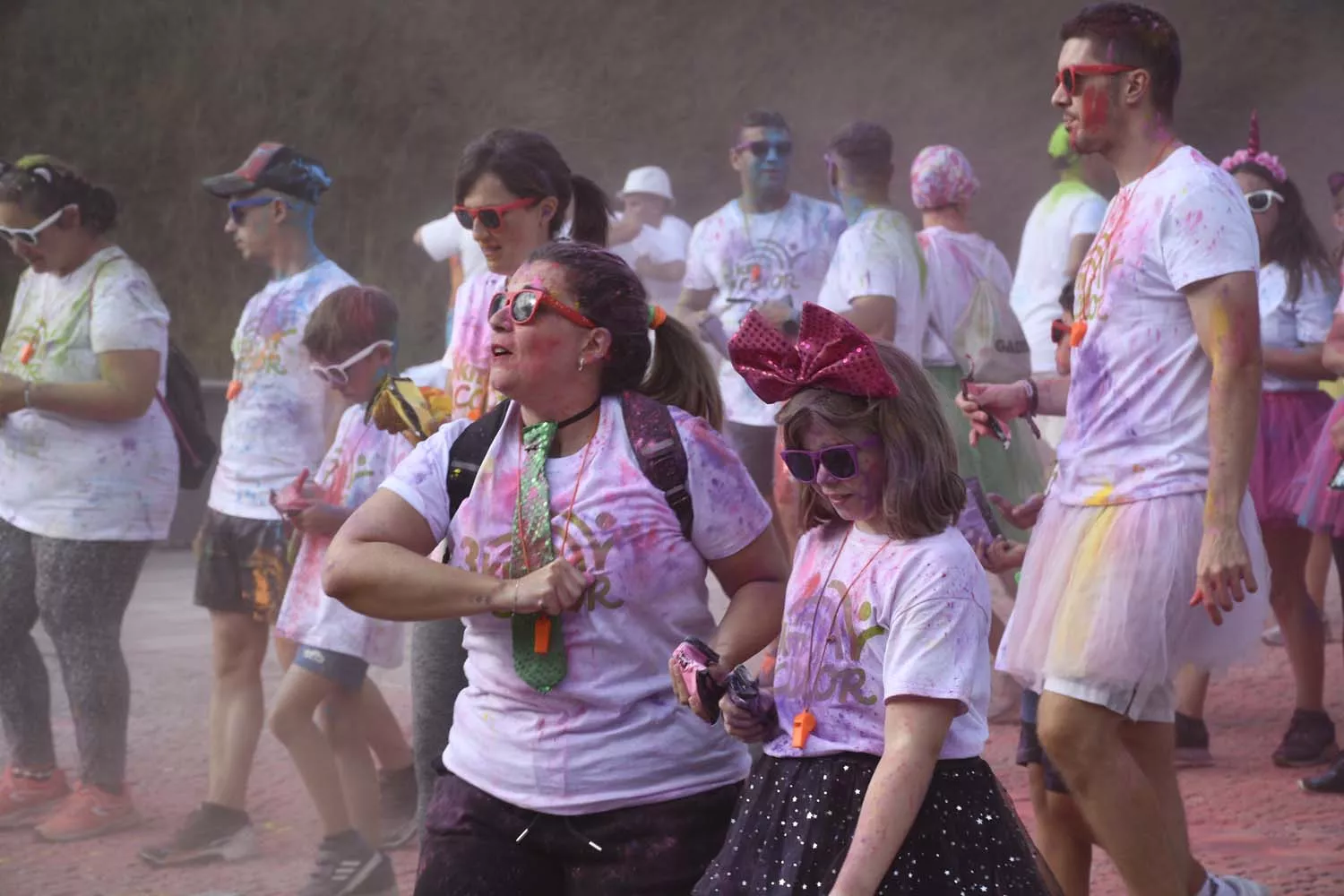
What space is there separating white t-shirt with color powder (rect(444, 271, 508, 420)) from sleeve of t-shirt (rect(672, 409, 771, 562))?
49.0 inches

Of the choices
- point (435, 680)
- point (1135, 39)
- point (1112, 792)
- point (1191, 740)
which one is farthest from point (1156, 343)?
point (1191, 740)

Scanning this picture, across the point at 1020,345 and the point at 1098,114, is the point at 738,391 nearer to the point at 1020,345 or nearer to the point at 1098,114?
the point at 1020,345

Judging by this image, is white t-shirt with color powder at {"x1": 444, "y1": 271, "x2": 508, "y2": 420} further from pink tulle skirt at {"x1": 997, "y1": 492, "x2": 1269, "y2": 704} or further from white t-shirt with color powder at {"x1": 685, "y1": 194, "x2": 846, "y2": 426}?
white t-shirt with color powder at {"x1": 685, "y1": 194, "x2": 846, "y2": 426}

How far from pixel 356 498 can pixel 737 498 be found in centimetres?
207

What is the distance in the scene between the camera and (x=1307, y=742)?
18.8ft

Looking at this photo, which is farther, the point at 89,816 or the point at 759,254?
the point at 759,254

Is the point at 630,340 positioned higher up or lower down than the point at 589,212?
lower down

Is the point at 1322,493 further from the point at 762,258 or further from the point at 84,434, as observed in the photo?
the point at 84,434

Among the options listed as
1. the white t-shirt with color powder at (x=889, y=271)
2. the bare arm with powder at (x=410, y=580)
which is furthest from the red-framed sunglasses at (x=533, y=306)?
the white t-shirt with color powder at (x=889, y=271)

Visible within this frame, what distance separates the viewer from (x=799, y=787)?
2.54 meters

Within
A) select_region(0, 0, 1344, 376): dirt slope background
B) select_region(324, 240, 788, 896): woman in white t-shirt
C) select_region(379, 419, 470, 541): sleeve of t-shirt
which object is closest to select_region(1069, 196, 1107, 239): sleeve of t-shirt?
select_region(324, 240, 788, 896): woman in white t-shirt

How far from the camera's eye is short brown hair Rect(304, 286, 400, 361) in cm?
502

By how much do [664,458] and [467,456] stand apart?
321 millimetres

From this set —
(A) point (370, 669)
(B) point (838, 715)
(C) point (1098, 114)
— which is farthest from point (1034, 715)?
(A) point (370, 669)
